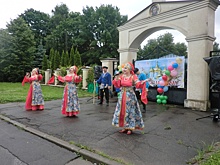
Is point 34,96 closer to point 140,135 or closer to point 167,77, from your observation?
point 140,135

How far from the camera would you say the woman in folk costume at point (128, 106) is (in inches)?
171

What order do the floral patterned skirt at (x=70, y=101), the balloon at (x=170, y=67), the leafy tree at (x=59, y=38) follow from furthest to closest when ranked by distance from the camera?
the leafy tree at (x=59, y=38) → the balloon at (x=170, y=67) → the floral patterned skirt at (x=70, y=101)

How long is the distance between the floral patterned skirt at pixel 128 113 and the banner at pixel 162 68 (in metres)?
4.37

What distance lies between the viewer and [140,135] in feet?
14.0

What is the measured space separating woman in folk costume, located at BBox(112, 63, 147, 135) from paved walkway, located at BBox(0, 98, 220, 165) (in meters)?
0.22

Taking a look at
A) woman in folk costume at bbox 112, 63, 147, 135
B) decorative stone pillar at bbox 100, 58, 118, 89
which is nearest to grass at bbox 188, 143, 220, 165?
woman in folk costume at bbox 112, 63, 147, 135

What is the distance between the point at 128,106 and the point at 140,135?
727mm

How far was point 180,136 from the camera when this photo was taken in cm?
416

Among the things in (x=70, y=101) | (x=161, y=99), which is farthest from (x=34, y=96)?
(x=161, y=99)

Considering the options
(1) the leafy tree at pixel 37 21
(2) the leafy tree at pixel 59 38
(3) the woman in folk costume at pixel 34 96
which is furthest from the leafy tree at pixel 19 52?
(3) the woman in folk costume at pixel 34 96

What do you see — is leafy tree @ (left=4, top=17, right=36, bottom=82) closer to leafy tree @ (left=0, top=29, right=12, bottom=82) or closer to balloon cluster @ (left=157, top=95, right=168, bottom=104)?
leafy tree @ (left=0, top=29, right=12, bottom=82)

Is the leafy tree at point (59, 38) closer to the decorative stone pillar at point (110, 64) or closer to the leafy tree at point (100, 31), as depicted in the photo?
the leafy tree at point (100, 31)

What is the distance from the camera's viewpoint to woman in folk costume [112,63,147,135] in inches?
171

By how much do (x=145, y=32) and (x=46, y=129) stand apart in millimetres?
6808
